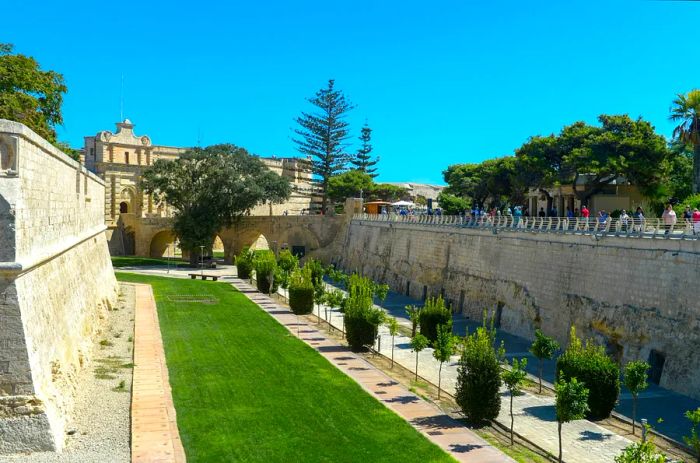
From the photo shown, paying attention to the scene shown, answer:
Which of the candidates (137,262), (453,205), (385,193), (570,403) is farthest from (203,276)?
(385,193)

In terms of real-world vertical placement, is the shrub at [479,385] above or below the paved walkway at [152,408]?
above

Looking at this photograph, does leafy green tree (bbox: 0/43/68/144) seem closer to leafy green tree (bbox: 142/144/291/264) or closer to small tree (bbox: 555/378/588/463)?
leafy green tree (bbox: 142/144/291/264)

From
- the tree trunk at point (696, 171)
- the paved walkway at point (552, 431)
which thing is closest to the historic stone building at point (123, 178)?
the tree trunk at point (696, 171)

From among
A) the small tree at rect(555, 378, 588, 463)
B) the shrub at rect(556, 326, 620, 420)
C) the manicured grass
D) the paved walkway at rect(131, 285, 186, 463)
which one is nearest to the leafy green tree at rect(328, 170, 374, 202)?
the manicured grass

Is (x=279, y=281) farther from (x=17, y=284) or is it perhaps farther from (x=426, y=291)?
(x=17, y=284)

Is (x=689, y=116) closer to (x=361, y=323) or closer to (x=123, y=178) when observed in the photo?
(x=361, y=323)

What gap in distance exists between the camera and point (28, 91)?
102ft

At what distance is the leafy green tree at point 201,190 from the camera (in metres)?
51.5

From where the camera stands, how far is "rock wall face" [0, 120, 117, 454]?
1114cm

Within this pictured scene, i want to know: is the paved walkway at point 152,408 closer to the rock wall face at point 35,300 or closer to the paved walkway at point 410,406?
the rock wall face at point 35,300

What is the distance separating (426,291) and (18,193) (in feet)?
92.6

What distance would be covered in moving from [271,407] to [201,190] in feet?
A: 126

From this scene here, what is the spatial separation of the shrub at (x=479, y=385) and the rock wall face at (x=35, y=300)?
819cm

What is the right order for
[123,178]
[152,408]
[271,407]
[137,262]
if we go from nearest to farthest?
[152,408] → [271,407] → [137,262] → [123,178]
